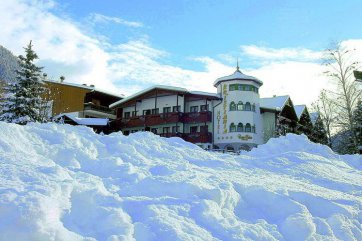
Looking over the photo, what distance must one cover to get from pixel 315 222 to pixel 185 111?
Result: 29.3m

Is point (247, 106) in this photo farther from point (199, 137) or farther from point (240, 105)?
point (199, 137)

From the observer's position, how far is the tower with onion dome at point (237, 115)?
3334cm

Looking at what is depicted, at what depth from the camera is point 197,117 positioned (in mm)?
34188

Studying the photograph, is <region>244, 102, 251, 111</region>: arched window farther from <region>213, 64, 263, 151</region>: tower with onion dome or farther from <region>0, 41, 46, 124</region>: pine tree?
<region>0, 41, 46, 124</region>: pine tree

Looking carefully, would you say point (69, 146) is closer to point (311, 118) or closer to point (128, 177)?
point (128, 177)

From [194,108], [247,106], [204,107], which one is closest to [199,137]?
[204,107]

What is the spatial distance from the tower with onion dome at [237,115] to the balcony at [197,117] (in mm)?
843

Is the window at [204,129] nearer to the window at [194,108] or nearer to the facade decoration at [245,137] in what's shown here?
the window at [194,108]

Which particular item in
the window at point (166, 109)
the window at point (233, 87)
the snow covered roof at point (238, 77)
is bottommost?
the window at point (166, 109)

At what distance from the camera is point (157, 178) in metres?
6.95

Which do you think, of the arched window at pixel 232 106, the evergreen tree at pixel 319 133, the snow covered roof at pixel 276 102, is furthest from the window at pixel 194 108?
the evergreen tree at pixel 319 133

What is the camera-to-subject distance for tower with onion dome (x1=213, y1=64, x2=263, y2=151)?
109ft

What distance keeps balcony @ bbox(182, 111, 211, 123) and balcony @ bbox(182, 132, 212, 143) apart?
1.20 meters

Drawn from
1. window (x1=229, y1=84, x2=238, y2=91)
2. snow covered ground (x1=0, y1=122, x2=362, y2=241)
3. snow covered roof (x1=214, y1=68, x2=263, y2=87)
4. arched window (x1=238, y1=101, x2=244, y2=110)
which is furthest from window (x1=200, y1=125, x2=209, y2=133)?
snow covered ground (x1=0, y1=122, x2=362, y2=241)
